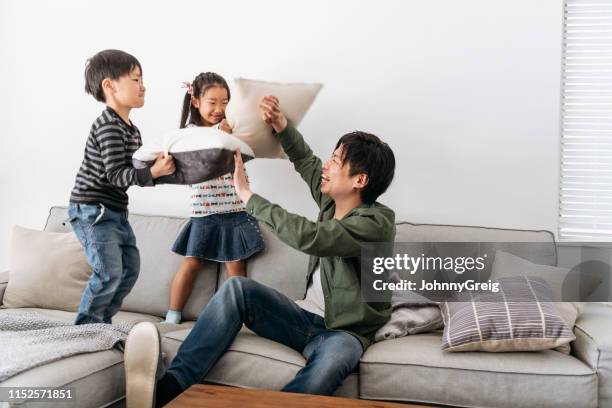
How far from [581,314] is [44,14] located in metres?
2.79

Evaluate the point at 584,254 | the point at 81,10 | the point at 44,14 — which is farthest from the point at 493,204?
the point at 44,14

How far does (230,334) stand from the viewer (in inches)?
78.3

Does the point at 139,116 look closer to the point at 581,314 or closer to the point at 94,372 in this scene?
the point at 94,372

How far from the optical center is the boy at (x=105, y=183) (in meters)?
2.19

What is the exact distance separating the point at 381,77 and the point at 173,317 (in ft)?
4.33

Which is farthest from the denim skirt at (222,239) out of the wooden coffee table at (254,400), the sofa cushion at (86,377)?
the wooden coffee table at (254,400)

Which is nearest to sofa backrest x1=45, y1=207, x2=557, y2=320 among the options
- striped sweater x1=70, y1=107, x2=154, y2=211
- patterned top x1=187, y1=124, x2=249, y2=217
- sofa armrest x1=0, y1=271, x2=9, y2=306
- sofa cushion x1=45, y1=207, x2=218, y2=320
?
sofa cushion x1=45, y1=207, x2=218, y2=320

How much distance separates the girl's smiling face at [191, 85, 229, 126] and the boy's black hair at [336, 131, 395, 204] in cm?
60

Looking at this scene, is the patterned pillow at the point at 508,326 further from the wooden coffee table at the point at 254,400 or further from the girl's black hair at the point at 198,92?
the girl's black hair at the point at 198,92

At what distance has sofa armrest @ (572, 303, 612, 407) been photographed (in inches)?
72.6

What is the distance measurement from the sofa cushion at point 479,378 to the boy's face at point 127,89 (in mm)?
1163

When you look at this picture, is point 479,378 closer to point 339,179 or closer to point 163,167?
point 339,179

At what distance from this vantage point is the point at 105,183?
7.30 ft

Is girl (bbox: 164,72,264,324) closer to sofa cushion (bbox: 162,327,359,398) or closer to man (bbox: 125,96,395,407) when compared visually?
man (bbox: 125,96,395,407)
